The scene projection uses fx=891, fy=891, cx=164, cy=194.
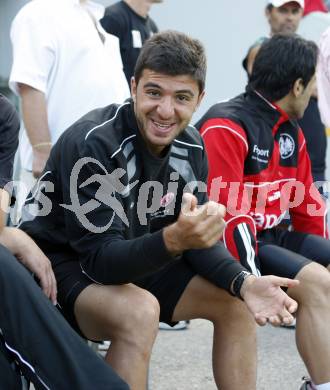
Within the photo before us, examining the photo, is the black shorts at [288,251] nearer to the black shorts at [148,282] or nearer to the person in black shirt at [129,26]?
the black shorts at [148,282]

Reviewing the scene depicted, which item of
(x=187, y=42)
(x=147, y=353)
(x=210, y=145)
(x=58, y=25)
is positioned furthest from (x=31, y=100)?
(x=147, y=353)

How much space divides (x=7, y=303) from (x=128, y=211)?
27.4 inches

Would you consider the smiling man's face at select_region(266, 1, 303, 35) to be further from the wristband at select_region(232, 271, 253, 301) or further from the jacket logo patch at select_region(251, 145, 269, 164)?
the wristband at select_region(232, 271, 253, 301)

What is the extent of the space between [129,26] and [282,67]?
1.42 metres

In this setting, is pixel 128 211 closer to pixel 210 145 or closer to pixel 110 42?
pixel 210 145

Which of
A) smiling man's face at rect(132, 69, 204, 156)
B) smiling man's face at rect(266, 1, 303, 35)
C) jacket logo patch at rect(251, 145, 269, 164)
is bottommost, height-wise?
jacket logo patch at rect(251, 145, 269, 164)

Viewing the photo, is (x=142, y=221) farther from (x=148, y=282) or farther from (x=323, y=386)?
(x=323, y=386)

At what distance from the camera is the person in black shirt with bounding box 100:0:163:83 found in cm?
514

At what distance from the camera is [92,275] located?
2.94 m

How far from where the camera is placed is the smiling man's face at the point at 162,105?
10.2ft

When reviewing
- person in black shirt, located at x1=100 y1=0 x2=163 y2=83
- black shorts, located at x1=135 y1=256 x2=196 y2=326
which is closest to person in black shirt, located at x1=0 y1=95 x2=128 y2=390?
black shorts, located at x1=135 y1=256 x2=196 y2=326

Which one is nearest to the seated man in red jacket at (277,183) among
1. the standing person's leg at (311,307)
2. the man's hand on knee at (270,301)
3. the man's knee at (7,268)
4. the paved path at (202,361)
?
the standing person's leg at (311,307)

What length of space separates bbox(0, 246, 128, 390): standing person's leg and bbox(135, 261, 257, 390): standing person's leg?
65 cm

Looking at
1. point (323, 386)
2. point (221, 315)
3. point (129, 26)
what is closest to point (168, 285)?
point (221, 315)
